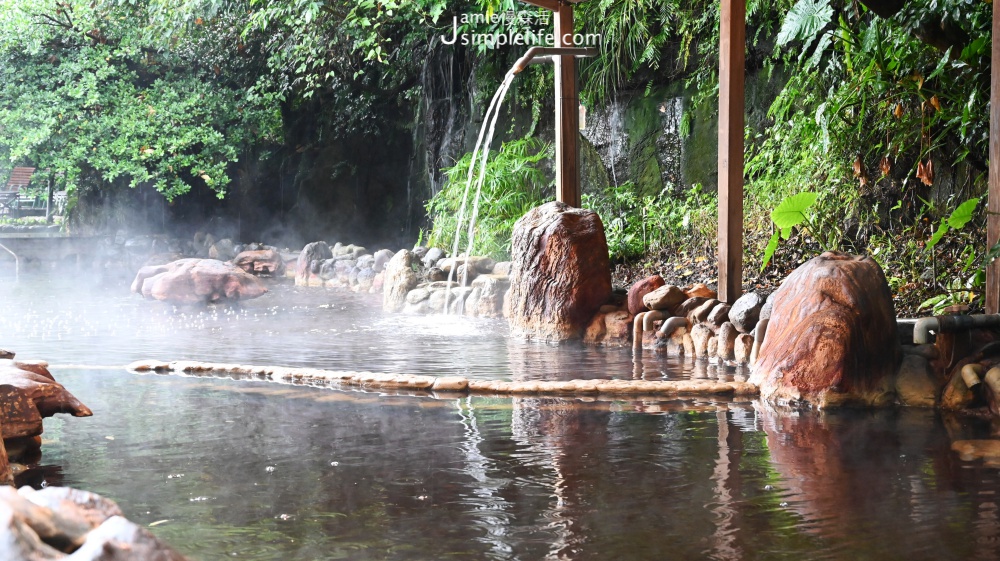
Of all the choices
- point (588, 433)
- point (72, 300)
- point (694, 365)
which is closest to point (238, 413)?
point (588, 433)

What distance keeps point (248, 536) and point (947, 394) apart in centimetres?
355

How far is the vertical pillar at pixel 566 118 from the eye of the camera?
840cm

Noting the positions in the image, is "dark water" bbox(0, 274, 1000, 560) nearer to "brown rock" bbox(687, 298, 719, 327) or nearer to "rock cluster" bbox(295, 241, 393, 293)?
"brown rock" bbox(687, 298, 719, 327)

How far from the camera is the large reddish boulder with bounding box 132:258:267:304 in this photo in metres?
10.6

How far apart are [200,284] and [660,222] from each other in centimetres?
534

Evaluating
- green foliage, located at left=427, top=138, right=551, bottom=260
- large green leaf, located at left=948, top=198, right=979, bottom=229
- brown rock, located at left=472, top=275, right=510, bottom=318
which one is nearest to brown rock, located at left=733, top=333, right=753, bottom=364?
large green leaf, located at left=948, top=198, right=979, bottom=229

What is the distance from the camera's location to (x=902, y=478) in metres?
3.31

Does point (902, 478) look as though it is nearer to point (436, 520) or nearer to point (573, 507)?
point (573, 507)

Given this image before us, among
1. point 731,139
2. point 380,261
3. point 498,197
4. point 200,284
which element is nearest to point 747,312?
point 731,139

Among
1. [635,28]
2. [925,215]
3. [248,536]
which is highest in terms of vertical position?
[635,28]

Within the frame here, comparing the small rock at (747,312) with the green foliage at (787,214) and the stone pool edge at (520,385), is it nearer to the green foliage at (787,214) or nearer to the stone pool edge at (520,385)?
the green foliage at (787,214)

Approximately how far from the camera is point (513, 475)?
3.39 meters

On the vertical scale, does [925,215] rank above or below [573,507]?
above

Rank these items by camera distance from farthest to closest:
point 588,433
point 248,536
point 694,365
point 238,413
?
point 694,365
point 238,413
point 588,433
point 248,536
